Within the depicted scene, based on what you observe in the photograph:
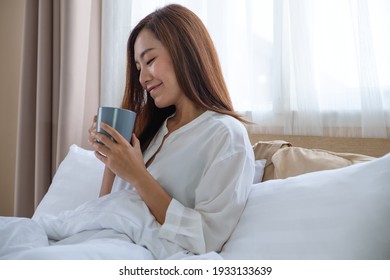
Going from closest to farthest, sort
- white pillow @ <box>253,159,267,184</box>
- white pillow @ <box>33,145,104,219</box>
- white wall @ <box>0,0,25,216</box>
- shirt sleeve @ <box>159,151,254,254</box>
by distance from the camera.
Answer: shirt sleeve @ <box>159,151,254,254</box>
white pillow @ <box>253,159,267,184</box>
white pillow @ <box>33,145,104,219</box>
white wall @ <box>0,0,25,216</box>

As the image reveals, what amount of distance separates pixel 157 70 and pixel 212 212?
0.43 metres

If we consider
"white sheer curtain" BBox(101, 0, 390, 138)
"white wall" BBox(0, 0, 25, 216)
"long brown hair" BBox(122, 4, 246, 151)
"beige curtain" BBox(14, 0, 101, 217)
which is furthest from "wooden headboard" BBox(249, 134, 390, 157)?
"white wall" BBox(0, 0, 25, 216)

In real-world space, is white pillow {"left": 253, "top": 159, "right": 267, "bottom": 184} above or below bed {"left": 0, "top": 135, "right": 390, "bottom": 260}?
above

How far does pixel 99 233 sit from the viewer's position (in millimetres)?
844

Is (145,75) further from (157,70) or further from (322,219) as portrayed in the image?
(322,219)

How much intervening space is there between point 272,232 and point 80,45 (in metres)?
1.52

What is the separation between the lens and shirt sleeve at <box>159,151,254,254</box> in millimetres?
814

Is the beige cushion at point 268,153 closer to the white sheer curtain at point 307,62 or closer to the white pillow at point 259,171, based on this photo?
the white pillow at point 259,171

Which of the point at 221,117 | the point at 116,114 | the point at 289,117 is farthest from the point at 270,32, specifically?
the point at 116,114

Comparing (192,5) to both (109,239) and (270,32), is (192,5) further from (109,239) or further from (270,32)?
(109,239)

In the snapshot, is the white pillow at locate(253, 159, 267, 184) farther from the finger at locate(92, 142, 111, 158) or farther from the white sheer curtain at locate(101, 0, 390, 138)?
the finger at locate(92, 142, 111, 158)

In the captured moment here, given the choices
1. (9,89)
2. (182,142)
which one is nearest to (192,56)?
(182,142)

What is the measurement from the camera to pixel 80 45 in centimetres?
190

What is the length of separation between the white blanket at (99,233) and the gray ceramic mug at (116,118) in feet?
0.59
